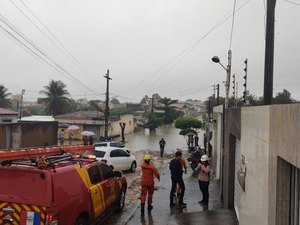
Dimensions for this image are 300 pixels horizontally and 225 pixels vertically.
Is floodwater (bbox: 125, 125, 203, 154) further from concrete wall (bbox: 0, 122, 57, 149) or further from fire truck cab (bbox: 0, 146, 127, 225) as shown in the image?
fire truck cab (bbox: 0, 146, 127, 225)

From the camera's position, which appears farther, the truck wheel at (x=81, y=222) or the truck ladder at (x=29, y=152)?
the truck wheel at (x=81, y=222)

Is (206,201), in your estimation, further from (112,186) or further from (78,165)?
(78,165)

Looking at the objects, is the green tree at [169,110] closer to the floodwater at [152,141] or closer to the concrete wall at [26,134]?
the floodwater at [152,141]

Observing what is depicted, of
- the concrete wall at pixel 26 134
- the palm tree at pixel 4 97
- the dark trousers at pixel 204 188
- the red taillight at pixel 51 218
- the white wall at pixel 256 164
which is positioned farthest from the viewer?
the palm tree at pixel 4 97

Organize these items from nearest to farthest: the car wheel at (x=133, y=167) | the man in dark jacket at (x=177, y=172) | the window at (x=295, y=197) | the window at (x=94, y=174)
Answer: the window at (x=295, y=197)
the window at (x=94, y=174)
the man in dark jacket at (x=177, y=172)
the car wheel at (x=133, y=167)

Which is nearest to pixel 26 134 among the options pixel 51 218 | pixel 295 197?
pixel 51 218

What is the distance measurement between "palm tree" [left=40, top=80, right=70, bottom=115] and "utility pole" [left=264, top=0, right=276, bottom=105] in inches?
2458

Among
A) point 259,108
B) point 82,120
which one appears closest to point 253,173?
point 259,108

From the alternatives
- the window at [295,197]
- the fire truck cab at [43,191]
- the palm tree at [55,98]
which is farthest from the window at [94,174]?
the palm tree at [55,98]

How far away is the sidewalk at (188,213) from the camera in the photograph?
1050cm

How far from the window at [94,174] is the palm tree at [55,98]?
61.2m

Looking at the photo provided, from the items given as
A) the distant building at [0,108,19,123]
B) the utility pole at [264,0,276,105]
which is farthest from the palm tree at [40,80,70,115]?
the utility pole at [264,0,276,105]

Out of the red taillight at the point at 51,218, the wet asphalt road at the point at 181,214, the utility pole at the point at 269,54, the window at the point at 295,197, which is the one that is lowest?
the wet asphalt road at the point at 181,214

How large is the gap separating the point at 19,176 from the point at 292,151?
476cm
